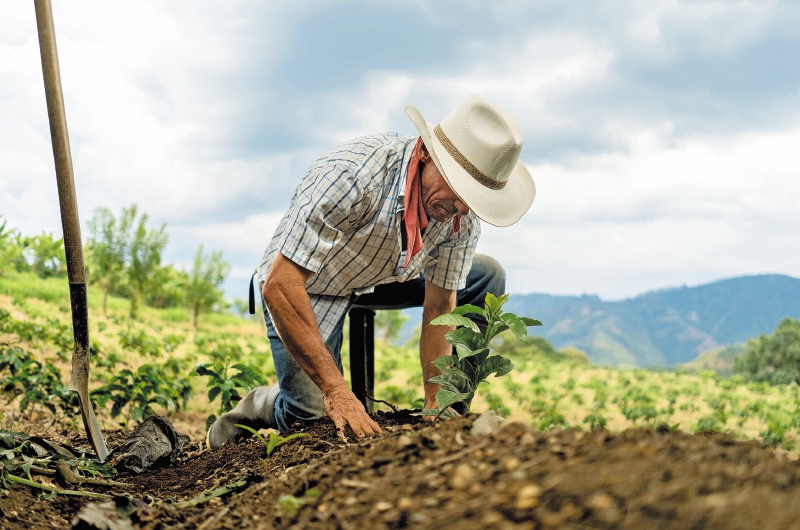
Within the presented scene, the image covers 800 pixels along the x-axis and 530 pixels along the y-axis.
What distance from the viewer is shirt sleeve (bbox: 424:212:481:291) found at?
3.33 metres

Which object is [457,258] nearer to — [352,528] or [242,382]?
[242,382]

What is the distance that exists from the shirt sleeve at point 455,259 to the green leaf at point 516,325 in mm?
1065

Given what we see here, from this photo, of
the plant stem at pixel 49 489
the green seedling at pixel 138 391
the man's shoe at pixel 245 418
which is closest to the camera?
the plant stem at pixel 49 489

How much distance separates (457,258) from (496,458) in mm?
2041

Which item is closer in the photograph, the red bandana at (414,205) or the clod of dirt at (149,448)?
the red bandana at (414,205)

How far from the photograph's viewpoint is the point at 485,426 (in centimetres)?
164

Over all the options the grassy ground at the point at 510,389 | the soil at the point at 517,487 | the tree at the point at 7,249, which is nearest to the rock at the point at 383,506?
the soil at the point at 517,487

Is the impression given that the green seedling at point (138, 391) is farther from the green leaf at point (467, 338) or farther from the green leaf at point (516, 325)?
the green leaf at point (516, 325)

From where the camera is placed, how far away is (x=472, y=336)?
2342 mm

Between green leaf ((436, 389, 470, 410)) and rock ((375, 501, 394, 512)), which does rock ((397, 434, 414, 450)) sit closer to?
rock ((375, 501, 394, 512))

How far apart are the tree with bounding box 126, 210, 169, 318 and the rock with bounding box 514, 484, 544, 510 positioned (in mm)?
11862

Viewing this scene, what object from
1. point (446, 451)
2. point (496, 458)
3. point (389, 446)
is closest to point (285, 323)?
point (389, 446)

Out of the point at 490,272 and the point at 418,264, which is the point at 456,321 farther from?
the point at 490,272

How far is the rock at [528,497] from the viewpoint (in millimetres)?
1091
